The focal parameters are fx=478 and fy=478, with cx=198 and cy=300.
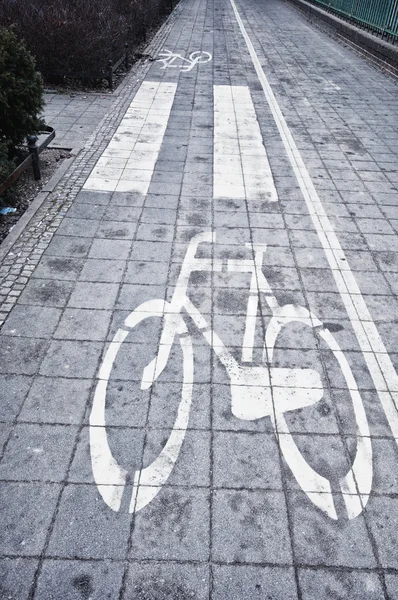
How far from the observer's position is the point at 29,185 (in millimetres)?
8211

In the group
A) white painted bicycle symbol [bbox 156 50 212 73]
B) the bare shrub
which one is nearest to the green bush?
the bare shrub

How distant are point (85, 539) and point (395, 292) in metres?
4.54

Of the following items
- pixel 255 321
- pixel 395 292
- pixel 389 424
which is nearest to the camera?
pixel 389 424

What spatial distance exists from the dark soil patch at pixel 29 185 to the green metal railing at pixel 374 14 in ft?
45.3

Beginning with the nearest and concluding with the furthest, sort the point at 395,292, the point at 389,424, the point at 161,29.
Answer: the point at 389,424 < the point at 395,292 < the point at 161,29

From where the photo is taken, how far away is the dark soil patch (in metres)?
7.22

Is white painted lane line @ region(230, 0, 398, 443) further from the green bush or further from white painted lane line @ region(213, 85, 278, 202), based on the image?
the green bush

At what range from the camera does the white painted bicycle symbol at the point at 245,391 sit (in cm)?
373

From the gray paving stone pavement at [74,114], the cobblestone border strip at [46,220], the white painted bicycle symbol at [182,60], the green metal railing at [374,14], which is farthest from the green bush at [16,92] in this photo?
the green metal railing at [374,14]

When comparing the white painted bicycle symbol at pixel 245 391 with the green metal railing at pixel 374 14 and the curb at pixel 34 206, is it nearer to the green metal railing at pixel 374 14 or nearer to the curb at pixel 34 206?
the curb at pixel 34 206

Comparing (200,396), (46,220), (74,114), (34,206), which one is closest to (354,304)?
(200,396)

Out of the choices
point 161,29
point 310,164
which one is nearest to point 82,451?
point 310,164

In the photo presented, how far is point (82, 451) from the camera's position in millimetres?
3936

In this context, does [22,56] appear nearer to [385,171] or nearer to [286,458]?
[385,171]
